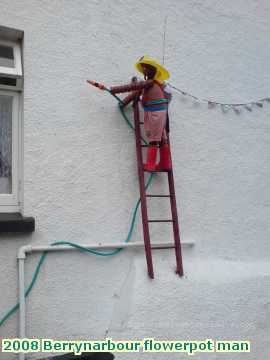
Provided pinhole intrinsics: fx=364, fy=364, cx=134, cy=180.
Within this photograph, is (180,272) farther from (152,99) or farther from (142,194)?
(152,99)

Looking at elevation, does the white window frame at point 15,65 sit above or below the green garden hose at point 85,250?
above

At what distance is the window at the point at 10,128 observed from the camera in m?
2.77

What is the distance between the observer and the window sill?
249cm

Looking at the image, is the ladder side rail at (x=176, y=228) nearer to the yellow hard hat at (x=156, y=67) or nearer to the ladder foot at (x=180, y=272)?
the ladder foot at (x=180, y=272)

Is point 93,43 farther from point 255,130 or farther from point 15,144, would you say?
point 255,130

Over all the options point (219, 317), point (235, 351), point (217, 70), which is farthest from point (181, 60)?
point (235, 351)

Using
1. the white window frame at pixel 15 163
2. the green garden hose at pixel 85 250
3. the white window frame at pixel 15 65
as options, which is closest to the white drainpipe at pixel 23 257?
the green garden hose at pixel 85 250

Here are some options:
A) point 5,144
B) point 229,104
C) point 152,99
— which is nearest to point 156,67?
point 152,99

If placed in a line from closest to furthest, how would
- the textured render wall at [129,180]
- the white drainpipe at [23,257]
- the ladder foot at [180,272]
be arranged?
the white drainpipe at [23,257] < the textured render wall at [129,180] < the ladder foot at [180,272]

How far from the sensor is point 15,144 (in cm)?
281

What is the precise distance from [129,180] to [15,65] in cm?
125

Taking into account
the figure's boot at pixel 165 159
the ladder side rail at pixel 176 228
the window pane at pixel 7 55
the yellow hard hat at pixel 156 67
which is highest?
the window pane at pixel 7 55

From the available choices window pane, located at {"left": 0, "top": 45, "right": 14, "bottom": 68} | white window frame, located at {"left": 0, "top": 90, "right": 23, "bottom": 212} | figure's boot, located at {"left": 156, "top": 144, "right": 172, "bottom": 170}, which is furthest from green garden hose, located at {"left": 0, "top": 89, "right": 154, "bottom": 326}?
window pane, located at {"left": 0, "top": 45, "right": 14, "bottom": 68}

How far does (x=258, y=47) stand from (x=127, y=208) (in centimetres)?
225
